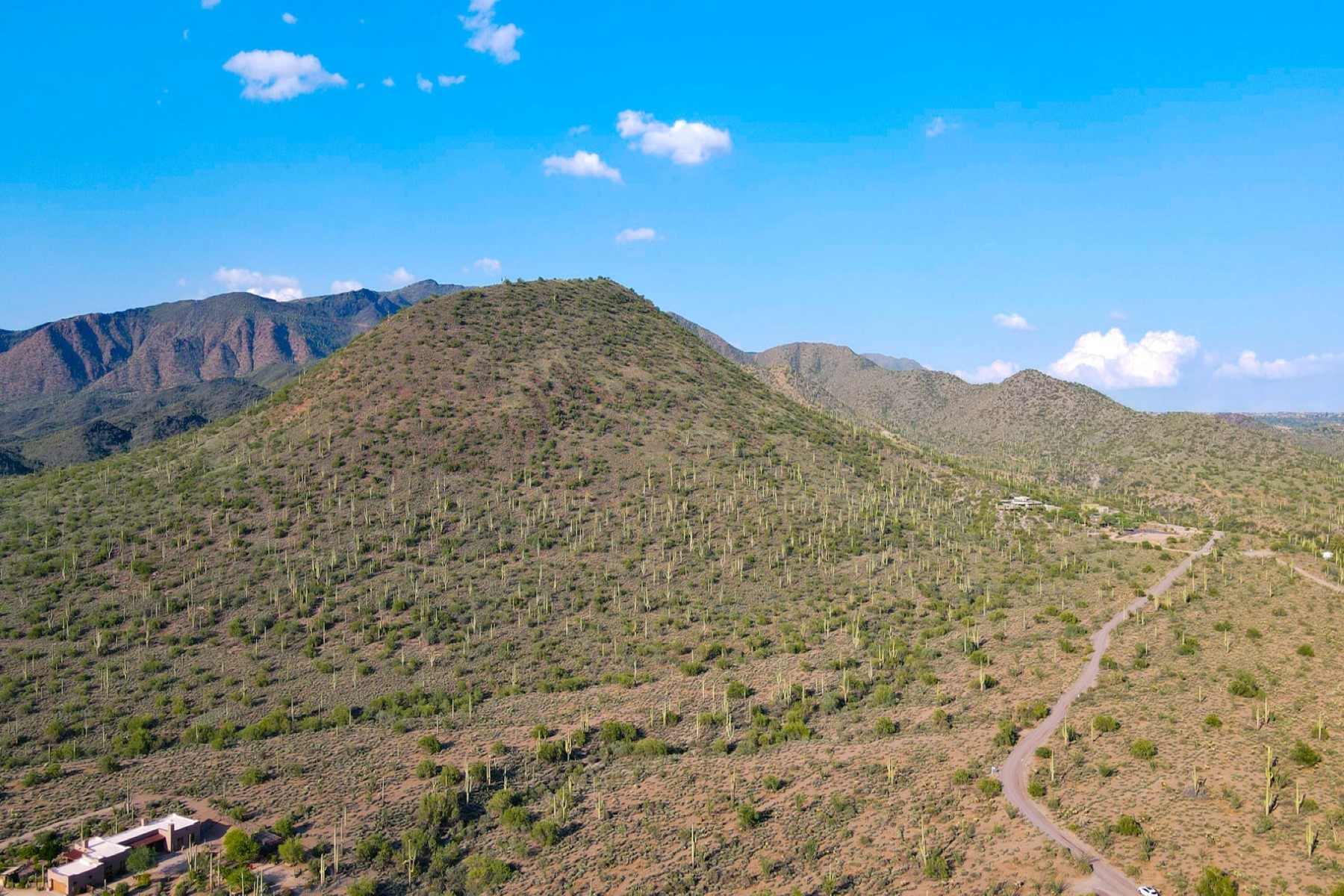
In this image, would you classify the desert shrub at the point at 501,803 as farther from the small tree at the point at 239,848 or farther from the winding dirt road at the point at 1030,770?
the winding dirt road at the point at 1030,770

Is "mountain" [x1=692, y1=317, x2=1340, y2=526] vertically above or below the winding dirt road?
above

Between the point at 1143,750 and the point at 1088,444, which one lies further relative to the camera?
the point at 1088,444

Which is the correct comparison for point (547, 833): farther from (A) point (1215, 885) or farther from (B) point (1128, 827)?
(A) point (1215, 885)

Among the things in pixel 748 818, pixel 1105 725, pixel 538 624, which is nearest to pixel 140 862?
pixel 748 818

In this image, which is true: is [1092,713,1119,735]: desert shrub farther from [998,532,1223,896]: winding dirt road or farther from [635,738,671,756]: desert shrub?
[635,738,671,756]: desert shrub

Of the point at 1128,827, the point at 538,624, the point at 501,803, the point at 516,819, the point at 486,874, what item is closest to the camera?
the point at 1128,827

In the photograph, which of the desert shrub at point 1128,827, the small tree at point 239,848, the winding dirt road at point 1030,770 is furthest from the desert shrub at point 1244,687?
the small tree at point 239,848

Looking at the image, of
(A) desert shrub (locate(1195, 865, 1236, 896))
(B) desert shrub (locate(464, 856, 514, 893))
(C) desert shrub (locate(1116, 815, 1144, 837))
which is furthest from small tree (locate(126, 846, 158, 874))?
(A) desert shrub (locate(1195, 865, 1236, 896))
